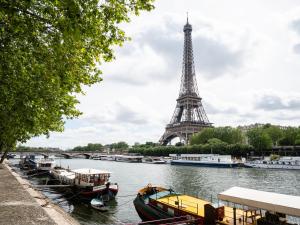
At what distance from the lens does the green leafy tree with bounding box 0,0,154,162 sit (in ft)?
32.2

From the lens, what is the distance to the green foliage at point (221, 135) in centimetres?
13300

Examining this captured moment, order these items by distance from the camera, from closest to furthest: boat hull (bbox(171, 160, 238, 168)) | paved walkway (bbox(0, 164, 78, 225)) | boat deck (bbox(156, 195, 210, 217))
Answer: paved walkway (bbox(0, 164, 78, 225)) < boat deck (bbox(156, 195, 210, 217)) < boat hull (bbox(171, 160, 238, 168))

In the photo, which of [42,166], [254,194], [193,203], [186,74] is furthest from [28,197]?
[186,74]

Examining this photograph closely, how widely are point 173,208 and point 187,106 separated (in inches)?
5037

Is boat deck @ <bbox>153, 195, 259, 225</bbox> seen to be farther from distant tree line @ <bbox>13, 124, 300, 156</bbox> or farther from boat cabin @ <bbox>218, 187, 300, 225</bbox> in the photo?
distant tree line @ <bbox>13, 124, 300, 156</bbox>

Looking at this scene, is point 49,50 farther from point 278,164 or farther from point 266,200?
point 278,164

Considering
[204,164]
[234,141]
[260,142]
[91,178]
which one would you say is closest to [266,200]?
[91,178]

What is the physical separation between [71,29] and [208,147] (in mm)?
110448

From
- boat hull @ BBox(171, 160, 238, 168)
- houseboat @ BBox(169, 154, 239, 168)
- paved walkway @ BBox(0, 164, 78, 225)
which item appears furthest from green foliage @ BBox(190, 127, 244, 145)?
paved walkway @ BBox(0, 164, 78, 225)

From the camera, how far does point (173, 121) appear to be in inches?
6112

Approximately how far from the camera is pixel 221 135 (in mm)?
134000

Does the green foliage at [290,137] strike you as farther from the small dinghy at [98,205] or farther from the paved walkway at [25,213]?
the paved walkway at [25,213]

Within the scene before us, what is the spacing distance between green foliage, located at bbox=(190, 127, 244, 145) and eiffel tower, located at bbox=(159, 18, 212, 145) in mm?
9871

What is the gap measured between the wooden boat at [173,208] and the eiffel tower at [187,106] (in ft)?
401
